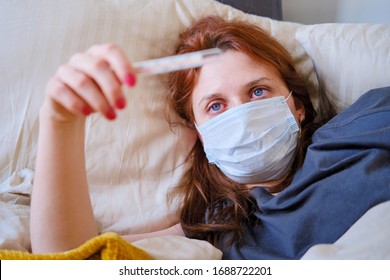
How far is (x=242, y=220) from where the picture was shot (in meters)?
0.80

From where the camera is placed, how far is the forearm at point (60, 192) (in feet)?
1.79

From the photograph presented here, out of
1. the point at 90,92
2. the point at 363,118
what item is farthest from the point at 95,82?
the point at 363,118

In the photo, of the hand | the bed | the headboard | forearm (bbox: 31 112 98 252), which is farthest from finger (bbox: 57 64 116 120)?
the headboard

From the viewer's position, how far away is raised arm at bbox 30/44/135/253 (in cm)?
44

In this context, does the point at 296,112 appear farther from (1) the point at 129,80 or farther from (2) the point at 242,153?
(1) the point at 129,80

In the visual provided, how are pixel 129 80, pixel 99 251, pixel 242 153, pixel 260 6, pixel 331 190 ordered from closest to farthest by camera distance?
pixel 129 80
pixel 99 251
pixel 331 190
pixel 242 153
pixel 260 6

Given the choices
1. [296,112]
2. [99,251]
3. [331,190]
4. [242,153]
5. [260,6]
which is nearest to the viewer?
[99,251]

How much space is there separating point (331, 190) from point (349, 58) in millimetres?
391

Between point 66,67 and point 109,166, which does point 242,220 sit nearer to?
point 109,166

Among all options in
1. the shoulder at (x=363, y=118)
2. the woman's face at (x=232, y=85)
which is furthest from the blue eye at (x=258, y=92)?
the shoulder at (x=363, y=118)

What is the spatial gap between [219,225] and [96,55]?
0.47 metres

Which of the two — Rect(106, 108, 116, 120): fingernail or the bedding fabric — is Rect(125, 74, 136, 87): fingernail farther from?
the bedding fabric

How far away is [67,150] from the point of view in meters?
0.55

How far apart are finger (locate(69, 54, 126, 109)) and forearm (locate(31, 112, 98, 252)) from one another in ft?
0.38
